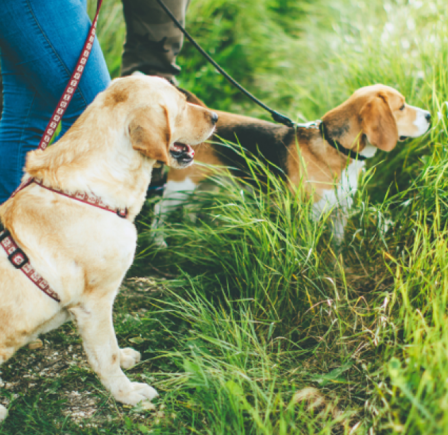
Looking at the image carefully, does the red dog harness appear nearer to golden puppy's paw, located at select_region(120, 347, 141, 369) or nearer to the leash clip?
the leash clip

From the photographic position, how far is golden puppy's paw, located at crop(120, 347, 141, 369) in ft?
7.16

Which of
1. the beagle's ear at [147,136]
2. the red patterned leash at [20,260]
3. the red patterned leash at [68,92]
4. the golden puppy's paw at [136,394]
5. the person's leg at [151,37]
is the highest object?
the person's leg at [151,37]

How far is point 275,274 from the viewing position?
230cm

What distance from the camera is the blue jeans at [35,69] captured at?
196 centimetres

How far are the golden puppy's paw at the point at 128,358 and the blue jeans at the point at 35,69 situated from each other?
118cm

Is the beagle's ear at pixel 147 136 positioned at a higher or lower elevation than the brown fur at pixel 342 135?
higher

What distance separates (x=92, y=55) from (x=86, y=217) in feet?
3.24

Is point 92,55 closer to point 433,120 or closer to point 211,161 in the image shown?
point 211,161

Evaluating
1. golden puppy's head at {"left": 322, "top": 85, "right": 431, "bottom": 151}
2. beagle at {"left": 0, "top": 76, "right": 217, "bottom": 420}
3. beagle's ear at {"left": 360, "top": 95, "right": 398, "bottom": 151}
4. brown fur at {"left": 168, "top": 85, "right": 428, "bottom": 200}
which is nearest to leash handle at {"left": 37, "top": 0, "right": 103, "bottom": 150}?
beagle at {"left": 0, "top": 76, "right": 217, "bottom": 420}

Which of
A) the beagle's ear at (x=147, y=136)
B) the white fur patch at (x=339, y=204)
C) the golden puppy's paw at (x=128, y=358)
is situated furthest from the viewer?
the white fur patch at (x=339, y=204)

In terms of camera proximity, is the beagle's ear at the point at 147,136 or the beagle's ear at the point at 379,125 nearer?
the beagle's ear at the point at 147,136

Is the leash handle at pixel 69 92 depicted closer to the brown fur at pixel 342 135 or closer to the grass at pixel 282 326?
the grass at pixel 282 326

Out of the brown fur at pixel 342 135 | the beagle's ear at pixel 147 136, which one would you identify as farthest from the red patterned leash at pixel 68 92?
the brown fur at pixel 342 135

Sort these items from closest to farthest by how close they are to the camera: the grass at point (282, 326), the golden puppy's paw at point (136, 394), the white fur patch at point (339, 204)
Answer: the grass at point (282, 326)
the golden puppy's paw at point (136, 394)
the white fur patch at point (339, 204)
